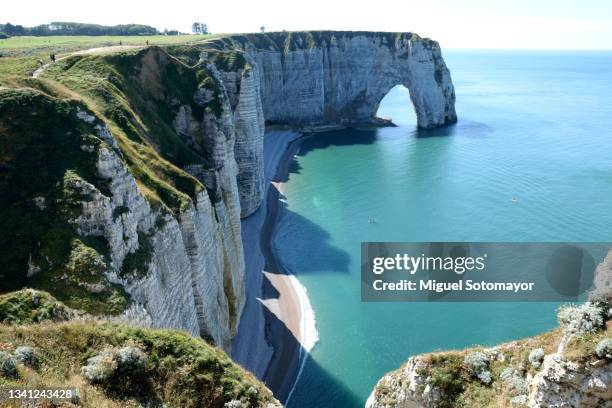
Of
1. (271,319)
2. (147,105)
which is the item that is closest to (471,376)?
(271,319)

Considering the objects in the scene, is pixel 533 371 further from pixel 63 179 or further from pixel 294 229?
pixel 294 229

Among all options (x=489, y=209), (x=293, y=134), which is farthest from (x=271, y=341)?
(x=293, y=134)

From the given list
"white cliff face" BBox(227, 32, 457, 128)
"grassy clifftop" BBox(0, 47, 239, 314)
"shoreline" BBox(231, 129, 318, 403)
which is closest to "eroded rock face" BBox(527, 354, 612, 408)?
"grassy clifftop" BBox(0, 47, 239, 314)

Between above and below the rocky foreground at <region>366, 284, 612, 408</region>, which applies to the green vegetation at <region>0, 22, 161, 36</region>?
above

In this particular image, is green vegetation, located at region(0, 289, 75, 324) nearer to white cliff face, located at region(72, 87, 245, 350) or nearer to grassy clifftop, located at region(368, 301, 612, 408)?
white cliff face, located at region(72, 87, 245, 350)

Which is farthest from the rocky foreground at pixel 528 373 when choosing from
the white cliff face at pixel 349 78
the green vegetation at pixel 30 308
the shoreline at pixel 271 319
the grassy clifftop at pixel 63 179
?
the white cliff face at pixel 349 78

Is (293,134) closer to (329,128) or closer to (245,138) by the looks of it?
(329,128)
